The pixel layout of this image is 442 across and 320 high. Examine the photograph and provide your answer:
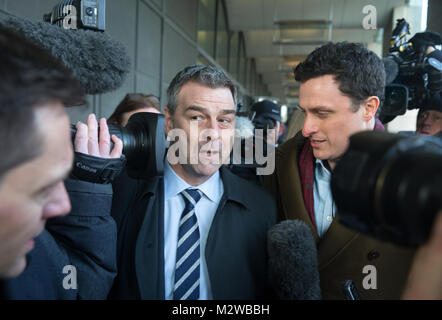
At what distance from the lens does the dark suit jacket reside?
1016 mm

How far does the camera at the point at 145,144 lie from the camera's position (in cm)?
99

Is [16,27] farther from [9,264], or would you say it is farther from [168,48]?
[168,48]

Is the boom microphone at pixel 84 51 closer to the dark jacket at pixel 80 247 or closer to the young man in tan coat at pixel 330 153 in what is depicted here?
the dark jacket at pixel 80 247

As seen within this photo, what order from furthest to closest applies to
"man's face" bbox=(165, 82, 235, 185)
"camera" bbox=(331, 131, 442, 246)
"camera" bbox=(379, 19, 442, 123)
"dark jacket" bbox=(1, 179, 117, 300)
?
"camera" bbox=(379, 19, 442, 123) < "man's face" bbox=(165, 82, 235, 185) < "dark jacket" bbox=(1, 179, 117, 300) < "camera" bbox=(331, 131, 442, 246)

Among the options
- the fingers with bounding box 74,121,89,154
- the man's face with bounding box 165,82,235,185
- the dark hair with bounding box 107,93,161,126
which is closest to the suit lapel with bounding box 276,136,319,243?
the man's face with bounding box 165,82,235,185

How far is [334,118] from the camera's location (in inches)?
49.3

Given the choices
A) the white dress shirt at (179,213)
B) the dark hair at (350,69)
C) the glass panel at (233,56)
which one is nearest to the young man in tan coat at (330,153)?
the dark hair at (350,69)

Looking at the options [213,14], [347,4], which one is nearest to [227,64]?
[213,14]

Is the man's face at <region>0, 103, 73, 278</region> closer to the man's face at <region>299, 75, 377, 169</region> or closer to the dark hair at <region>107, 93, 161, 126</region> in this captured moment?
the man's face at <region>299, 75, 377, 169</region>

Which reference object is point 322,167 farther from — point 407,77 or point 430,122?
point 430,122

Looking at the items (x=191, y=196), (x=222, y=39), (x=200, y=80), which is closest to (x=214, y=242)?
Answer: (x=191, y=196)

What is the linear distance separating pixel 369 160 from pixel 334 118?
2.90 ft

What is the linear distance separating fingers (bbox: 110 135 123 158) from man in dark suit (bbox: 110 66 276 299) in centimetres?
25

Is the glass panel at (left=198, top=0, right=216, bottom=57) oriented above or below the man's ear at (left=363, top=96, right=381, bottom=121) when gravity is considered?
above
